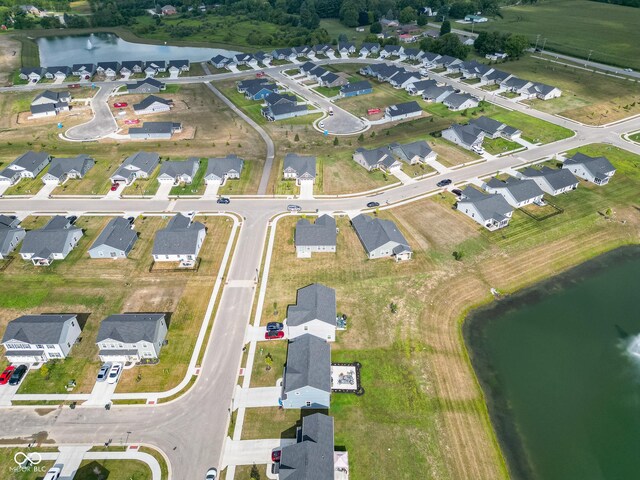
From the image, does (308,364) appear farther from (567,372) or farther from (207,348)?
(567,372)

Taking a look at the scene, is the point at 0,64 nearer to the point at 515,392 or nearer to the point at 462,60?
the point at 462,60

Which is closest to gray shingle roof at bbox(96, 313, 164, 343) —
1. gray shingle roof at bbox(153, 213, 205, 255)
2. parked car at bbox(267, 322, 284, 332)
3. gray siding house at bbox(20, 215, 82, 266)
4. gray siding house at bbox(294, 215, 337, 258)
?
parked car at bbox(267, 322, 284, 332)

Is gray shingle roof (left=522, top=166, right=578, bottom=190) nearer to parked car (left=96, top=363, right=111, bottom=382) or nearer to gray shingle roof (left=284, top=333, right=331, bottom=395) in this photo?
gray shingle roof (left=284, top=333, right=331, bottom=395)

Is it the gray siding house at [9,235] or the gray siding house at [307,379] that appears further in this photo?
the gray siding house at [9,235]

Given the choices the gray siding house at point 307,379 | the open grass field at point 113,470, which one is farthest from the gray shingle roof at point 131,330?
the gray siding house at point 307,379

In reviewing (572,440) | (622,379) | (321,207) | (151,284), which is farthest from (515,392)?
(151,284)

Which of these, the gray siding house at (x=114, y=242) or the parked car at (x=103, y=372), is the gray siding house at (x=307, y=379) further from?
the gray siding house at (x=114, y=242)

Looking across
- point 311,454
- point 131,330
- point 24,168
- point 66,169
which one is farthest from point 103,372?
point 24,168
